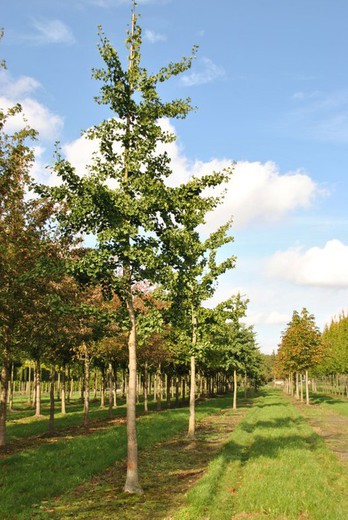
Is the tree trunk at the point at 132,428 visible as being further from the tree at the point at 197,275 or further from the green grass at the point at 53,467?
the tree at the point at 197,275

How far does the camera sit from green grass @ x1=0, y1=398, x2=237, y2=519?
11.5 meters

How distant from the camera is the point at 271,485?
11750mm

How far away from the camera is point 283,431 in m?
22.9

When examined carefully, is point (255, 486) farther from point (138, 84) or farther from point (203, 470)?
point (138, 84)

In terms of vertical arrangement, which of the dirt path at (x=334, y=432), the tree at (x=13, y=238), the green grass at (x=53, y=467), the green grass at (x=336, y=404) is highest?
the tree at (x=13, y=238)

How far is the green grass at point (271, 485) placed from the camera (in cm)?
991

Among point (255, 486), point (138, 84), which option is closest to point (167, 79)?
point (138, 84)

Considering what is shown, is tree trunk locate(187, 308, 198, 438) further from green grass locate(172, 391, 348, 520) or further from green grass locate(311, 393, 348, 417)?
green grass locate(311, 393, 348, 417)

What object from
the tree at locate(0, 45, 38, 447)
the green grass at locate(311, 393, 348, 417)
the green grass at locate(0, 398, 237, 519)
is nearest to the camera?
the green grass at locate(0, 398, 237, 519)

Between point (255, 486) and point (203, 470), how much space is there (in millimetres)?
3416

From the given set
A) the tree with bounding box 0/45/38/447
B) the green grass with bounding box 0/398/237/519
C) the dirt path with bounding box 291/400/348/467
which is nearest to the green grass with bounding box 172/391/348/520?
the dirt path with bounding box 291/400/348/467

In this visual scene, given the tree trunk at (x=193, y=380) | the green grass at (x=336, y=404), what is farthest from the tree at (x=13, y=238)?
the green grass at (x=336, y=404)

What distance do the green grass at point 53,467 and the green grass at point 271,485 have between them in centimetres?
400

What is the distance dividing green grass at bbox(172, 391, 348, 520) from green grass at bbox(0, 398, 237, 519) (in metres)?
4.00
